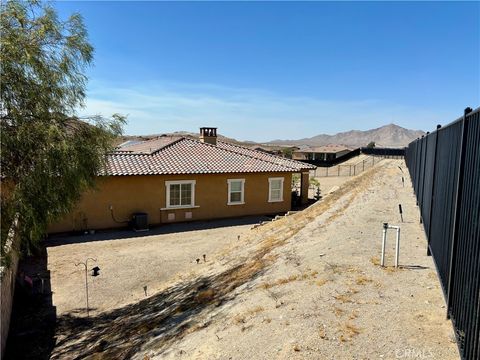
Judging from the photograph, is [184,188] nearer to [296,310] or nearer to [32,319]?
[32,319]

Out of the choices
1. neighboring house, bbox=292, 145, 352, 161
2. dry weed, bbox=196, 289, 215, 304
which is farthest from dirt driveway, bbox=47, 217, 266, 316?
neighboring house, bbox=292, 145, 352, 161

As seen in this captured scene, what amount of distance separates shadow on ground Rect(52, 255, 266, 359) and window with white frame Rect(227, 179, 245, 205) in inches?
409

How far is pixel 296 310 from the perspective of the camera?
5.84 meters

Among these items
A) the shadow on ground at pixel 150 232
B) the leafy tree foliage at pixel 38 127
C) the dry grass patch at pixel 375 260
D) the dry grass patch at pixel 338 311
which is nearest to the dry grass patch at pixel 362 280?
the dry grass patch at pixel 375 260

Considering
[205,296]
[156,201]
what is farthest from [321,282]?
[156,201]

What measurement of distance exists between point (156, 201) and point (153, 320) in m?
11.1

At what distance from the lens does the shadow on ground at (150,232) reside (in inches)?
631

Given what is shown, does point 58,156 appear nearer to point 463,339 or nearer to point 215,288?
point 215,288

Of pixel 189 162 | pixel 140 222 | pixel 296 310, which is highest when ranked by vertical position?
pixel 189 162

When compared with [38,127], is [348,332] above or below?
below

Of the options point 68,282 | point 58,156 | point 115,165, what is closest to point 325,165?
point 115,165

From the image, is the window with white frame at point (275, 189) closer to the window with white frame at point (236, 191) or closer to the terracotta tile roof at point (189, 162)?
the terracotta tile roof at point (189, 162)

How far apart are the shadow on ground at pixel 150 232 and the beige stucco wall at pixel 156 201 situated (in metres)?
0.39

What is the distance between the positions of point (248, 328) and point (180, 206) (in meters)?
13.8
